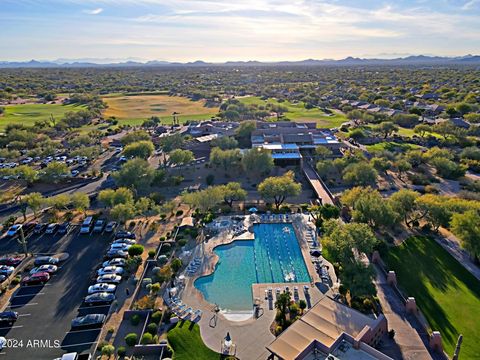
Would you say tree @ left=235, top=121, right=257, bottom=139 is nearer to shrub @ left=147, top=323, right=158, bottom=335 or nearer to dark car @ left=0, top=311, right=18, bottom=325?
shrub @ left=147, top=323, right=158, bottom=335

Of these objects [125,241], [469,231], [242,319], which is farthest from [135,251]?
[469,231]

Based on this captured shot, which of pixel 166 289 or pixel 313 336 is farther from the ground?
pixel 313 336

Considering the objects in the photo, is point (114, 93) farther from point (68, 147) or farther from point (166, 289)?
point (166, 289)

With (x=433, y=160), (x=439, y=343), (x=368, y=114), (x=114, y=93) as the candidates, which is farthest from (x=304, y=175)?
(x=114, y=93)

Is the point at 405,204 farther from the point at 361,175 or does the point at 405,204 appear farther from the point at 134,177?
the point at 134,177

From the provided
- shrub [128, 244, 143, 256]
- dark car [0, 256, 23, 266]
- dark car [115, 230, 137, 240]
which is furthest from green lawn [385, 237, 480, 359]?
dark car [0, 256, 23, 266]

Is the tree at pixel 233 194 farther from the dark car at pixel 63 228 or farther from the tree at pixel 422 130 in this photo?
the tree at pixel 422 130
